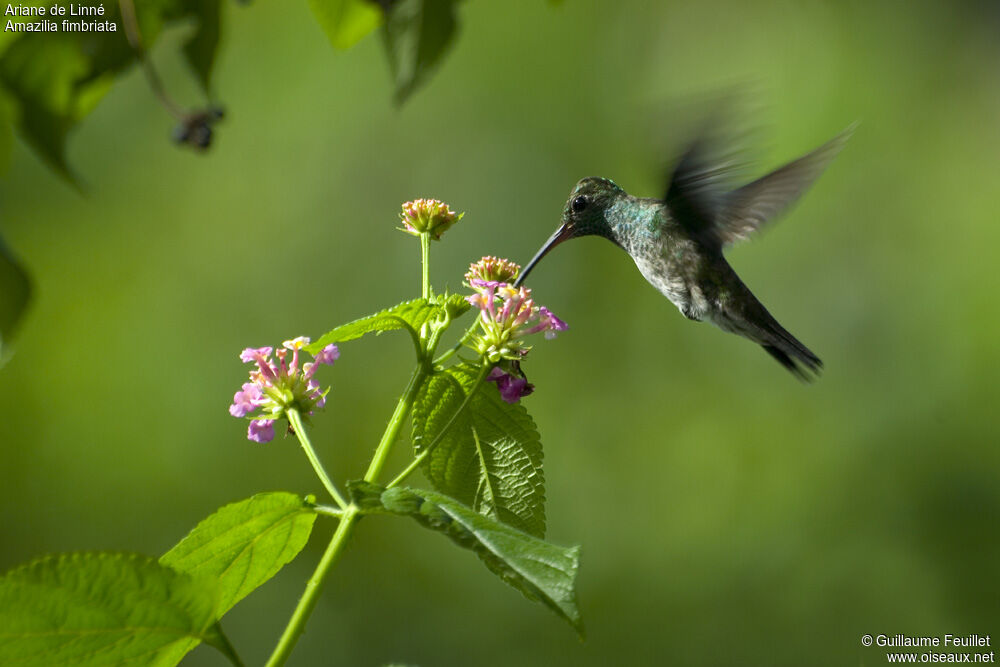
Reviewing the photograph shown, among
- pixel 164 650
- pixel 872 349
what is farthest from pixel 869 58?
pixel 164 650

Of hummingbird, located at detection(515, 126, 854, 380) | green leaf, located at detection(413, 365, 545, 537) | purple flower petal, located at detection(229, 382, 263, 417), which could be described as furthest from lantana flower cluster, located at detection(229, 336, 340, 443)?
hummingbird, located at detection(515, 126, 854, 380)

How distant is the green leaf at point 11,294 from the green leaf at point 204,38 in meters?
0.21

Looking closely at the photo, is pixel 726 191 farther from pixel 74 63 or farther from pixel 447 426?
pixel 74 63

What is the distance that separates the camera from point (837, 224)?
4.89m

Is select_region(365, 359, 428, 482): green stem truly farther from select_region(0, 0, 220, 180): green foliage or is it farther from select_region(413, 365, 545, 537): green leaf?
select_region(0, 0, 220, 180): green foliage

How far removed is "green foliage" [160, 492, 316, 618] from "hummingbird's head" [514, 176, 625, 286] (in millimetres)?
1243

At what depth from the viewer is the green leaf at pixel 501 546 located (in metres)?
0.84

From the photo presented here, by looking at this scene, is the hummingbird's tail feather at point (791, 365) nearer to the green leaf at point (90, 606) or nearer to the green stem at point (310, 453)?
the green stem at point (310, 453)

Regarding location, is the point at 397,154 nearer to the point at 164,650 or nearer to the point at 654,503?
the point at 654,503

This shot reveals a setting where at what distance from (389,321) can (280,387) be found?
199 millimetres

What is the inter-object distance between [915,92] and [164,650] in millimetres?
4812

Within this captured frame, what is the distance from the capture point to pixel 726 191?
202 centimetres

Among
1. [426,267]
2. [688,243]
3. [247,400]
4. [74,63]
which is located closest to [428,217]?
[426,267]

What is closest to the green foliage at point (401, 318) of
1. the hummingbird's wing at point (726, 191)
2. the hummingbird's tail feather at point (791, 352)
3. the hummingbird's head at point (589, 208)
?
the hummingbird's wing at point (726, 191)
